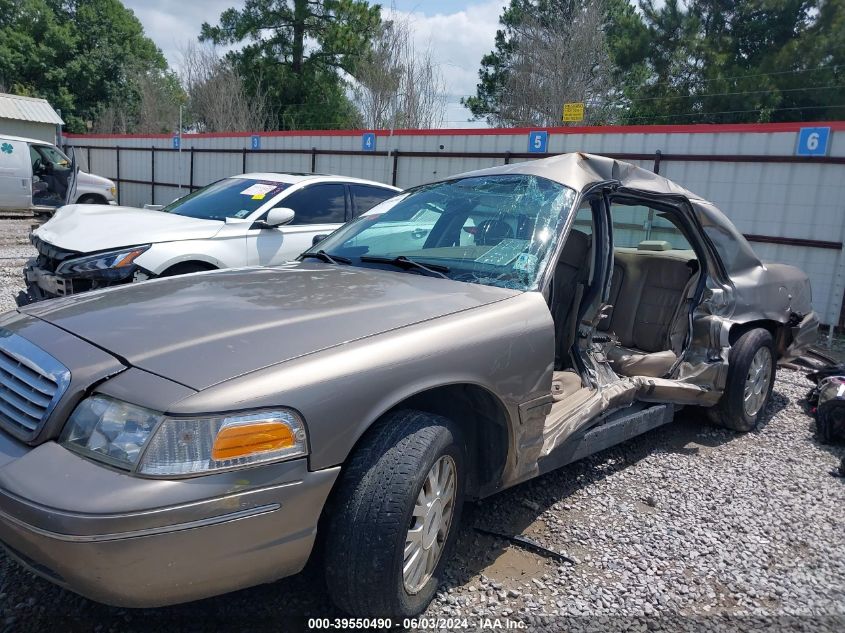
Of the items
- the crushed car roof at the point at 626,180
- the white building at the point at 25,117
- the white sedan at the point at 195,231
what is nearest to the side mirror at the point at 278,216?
the white sedan at the point at 195,231

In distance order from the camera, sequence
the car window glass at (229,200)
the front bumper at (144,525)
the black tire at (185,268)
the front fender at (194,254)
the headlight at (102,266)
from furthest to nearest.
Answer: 1. the car window glass at (229,200)
2. the black tire at (185,268)
3. the front fender at (194,254)
4. the headlight at (102,266)
5. the front bumper at (144,525)

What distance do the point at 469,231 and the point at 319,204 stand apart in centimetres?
376

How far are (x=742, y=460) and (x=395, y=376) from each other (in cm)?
308

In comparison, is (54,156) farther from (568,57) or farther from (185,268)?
(568,57)

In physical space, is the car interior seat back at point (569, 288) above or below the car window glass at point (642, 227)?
below

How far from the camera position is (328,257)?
366cm

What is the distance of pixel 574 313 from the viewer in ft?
12.3

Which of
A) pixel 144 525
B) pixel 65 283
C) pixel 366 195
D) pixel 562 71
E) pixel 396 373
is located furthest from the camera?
pixel 562 71

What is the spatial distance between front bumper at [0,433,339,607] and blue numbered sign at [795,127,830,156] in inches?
348

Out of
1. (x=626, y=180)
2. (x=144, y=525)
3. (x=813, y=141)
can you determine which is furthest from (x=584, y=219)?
(x=813, y=141)

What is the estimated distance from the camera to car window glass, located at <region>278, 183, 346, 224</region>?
6.75 m

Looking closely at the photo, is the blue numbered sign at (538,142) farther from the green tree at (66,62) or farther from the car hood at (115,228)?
the green tree at (66,62)

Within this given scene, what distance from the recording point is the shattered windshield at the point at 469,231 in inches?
126

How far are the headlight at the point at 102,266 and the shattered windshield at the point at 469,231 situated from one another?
2.31 metres
